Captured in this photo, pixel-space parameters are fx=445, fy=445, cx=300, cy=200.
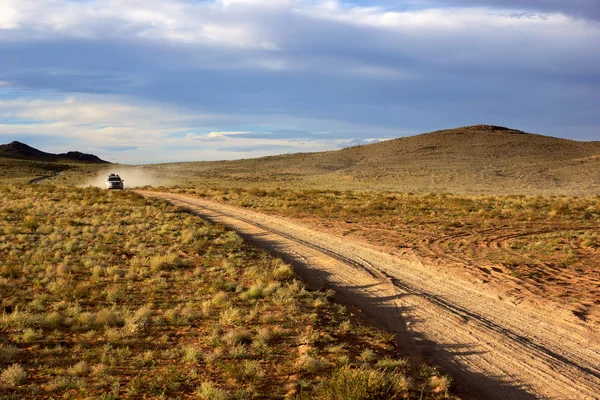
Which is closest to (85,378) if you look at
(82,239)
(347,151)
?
(82,239)

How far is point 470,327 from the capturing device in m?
8.73

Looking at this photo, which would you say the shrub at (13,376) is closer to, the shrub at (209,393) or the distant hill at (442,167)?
the shrub at (209,393)

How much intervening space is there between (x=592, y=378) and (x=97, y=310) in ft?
30.2

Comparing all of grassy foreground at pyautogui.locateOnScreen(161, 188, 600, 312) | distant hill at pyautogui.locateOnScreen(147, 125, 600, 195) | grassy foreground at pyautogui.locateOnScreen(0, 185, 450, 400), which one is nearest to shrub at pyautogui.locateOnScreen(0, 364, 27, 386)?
grassy foreground at pyautogui.locateOnScreen(0, 185, 450, 400)

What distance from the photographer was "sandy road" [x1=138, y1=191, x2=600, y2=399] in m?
6.74

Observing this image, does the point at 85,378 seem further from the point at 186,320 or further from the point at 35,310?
the point at 35,310

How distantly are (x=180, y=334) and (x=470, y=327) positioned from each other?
5.58 metres

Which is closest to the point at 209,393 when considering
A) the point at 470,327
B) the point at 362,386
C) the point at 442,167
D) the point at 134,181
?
the point at 362,386

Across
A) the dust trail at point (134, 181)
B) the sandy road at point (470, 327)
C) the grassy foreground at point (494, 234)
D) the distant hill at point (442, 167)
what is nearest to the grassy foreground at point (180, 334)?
the sandy road at point (470, 327)

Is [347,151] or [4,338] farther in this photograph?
[347,151]

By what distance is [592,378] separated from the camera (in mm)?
6816

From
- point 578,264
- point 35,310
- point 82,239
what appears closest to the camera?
point 35,310

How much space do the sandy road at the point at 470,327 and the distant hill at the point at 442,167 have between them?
145 ft

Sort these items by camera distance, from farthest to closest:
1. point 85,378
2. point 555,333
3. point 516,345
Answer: point 555,333 → point 516,345 → point 85,378
